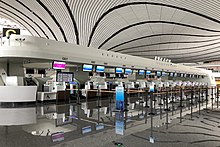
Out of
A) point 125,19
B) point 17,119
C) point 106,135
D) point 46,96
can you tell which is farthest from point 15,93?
point 125,19

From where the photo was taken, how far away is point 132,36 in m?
25.3

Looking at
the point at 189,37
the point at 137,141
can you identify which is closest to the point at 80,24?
the point at 189,37

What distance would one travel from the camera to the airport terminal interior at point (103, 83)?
4484 millimetres

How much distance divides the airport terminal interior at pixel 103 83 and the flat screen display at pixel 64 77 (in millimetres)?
71

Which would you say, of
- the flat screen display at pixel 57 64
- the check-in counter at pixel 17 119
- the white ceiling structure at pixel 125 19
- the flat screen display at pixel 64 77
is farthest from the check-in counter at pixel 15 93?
the white ceiling structure at pixel 125 19

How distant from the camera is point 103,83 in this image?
52.5 feet

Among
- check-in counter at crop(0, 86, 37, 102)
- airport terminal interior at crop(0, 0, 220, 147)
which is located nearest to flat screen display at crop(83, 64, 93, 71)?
airport terminal interior at crop(0, 0, 220, 147)

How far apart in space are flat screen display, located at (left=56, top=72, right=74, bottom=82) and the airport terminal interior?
71 mm

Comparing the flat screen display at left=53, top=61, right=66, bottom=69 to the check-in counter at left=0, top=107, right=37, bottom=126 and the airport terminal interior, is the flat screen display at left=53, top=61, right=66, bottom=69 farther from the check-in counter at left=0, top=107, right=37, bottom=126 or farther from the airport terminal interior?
the check-in counter at left=0, top=107, right=37, bottom=126

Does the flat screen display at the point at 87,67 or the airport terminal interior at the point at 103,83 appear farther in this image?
the flat screen display at the point at 87,67

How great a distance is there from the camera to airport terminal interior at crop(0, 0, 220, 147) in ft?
14.7

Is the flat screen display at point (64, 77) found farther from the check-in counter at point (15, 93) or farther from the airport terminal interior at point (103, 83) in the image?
the check-in counter at point (15, 93)

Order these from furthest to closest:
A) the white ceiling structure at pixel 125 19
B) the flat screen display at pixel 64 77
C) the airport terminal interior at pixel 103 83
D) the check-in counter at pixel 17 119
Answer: the white ceiling structure at pixel 125 19, the flat screen display at pixel 64 77, the check-in counter at pixel 17 119, the airport terminal interior at pixel 103 83

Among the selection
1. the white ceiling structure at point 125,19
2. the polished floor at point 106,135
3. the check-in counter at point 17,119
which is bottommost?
the check-in counter at point 17,119
